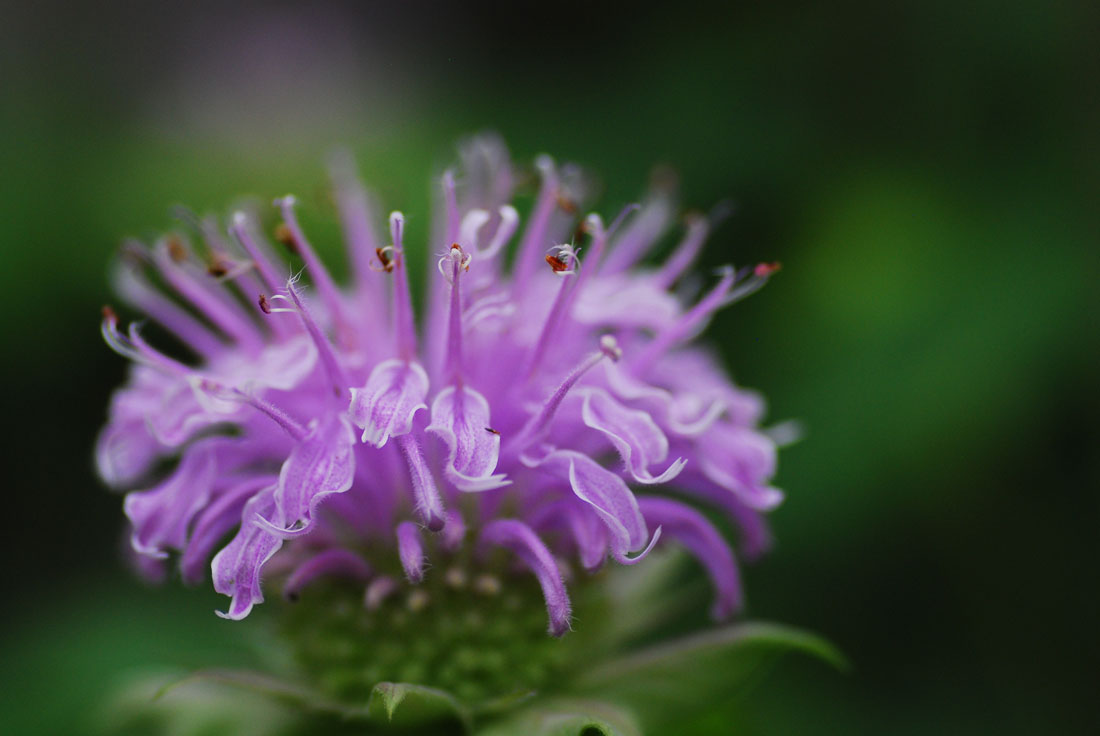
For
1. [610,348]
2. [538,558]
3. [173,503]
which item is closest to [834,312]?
[610,348]

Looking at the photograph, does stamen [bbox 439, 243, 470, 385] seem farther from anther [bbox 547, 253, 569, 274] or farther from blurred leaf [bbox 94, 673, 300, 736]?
blurred leaf [bbox 94, 673, 300, 736]

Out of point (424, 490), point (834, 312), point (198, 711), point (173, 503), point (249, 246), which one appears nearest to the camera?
point (424, 490)

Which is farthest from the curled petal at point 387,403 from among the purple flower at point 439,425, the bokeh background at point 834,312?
the bokeh background at point 834,312

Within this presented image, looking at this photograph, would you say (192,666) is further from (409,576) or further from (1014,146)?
(1014,146)

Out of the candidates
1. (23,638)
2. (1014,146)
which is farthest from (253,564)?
(1014,146)

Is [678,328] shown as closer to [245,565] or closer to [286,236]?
[286,236]

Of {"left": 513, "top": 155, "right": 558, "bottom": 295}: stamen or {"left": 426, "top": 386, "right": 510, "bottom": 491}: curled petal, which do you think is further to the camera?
{"left": 513, "top": 155, "right": 558, "bottom": 295}: stamen

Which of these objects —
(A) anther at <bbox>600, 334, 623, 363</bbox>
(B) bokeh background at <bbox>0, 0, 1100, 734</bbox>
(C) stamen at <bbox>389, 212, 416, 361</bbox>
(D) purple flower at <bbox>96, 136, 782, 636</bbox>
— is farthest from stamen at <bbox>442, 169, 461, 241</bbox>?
(B) bokeh background at <bbox>0, 0, 1100, 734</bbox>
